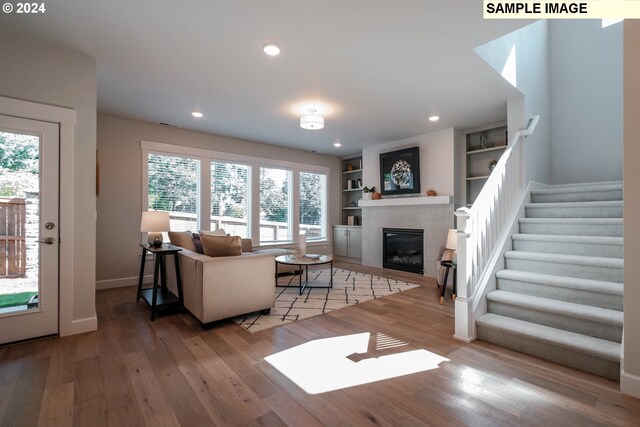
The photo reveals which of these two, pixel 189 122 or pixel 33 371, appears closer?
pixel 33 371

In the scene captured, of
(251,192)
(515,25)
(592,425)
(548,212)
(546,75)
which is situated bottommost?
(592,425)

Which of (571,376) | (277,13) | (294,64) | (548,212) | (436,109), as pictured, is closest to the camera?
(571,376)

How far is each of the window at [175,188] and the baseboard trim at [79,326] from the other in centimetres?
235

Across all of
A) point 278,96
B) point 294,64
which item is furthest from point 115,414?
point 278,96

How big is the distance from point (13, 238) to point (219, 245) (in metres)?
1.68

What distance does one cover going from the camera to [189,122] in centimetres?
475

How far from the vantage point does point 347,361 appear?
88.0 inches

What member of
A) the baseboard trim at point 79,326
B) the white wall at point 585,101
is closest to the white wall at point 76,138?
the baseboard trim at point 79,326

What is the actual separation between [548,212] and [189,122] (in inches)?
207

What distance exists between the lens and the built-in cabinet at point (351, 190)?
737 cm

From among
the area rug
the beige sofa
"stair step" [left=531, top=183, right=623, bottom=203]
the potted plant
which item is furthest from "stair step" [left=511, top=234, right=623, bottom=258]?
the potted plant

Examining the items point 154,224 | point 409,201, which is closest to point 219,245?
point 154,224

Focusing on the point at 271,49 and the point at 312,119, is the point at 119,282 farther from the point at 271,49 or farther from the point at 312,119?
the point at 271,49

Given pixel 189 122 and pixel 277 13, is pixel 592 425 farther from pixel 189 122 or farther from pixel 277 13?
pixel 189 122
